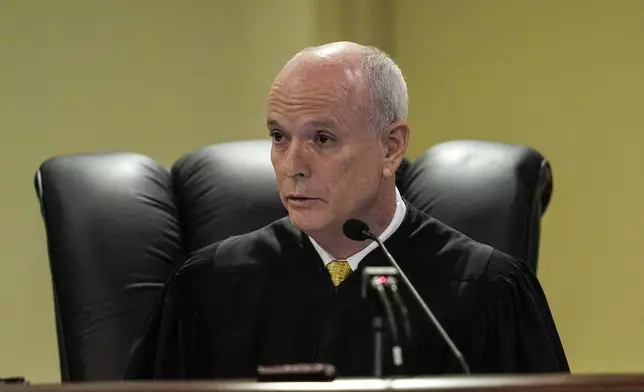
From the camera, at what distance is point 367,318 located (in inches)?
80.0

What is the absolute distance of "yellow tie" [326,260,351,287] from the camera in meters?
2.07

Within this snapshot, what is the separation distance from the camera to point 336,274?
6.81ft

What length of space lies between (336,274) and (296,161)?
0.92 feet

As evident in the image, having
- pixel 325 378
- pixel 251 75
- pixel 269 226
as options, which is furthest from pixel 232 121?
pixel 325 378

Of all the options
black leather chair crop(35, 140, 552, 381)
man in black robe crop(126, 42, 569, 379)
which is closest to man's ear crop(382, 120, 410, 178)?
man in black robe crop(126, 42, 569, 379)

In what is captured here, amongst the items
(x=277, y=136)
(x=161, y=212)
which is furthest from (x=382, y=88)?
(x=161, y=212)

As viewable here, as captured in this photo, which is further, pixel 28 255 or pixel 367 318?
pixel 28 255

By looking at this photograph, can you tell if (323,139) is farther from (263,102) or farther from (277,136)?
(263,102)

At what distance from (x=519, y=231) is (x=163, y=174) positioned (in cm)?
83

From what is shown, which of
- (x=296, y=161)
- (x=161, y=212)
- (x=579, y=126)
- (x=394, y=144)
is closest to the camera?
(x=296, y=161)

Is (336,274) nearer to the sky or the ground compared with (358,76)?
nearer to the ground

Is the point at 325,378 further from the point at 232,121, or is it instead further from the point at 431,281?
the point at 232,121

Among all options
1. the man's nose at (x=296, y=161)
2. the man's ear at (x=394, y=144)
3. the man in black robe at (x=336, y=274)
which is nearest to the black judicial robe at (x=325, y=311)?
the man in black robe at (x=336, y=274)

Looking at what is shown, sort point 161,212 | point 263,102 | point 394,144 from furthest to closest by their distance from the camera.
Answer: point 263,102 < point 161,212 < point 394,144
